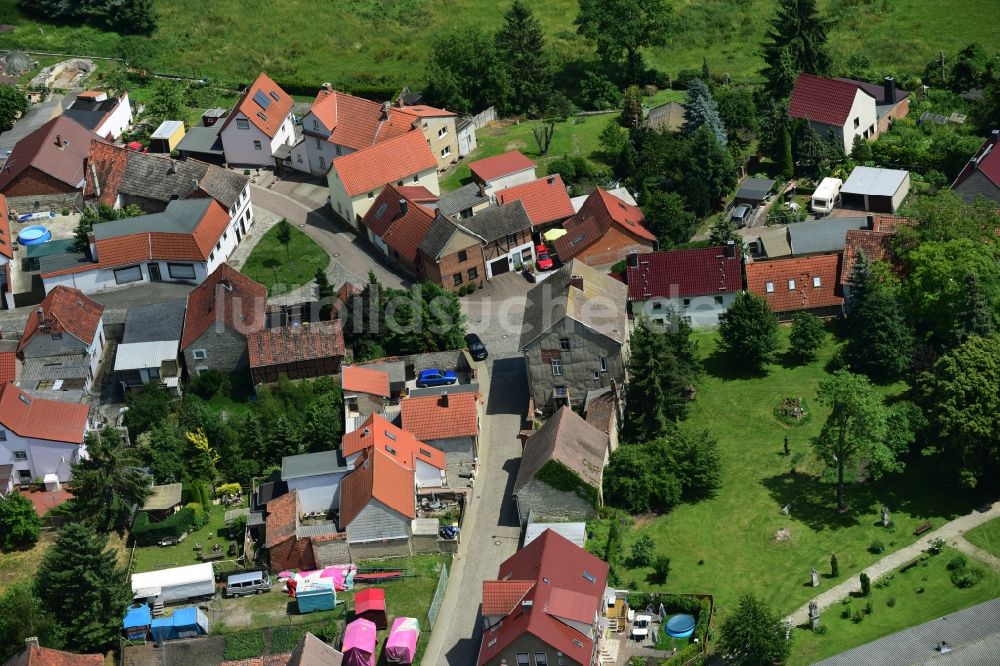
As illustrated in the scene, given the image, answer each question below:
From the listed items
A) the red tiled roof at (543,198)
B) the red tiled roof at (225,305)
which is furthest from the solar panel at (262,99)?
the red tiled roof at (225,305)

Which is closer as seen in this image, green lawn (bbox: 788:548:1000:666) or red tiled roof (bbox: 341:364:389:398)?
green lawn (bbox: 788:548:1000:666)

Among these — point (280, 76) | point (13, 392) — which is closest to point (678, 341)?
point (13, 392)

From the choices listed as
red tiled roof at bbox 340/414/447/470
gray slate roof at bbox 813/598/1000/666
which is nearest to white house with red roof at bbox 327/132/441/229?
red tiled roof at bbox 340/414/447/470

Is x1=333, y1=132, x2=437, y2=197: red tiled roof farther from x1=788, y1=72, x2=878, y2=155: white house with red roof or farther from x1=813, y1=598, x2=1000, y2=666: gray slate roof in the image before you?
x1=813, y1=598, x2=1000, y2=666: gray slate roof

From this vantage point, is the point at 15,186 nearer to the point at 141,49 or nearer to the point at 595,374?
the point at 141,49

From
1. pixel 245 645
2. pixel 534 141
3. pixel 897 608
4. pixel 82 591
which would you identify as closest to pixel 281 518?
pixel 245 645

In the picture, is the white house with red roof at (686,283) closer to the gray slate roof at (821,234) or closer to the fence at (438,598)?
the gray slate roof at (821,234)

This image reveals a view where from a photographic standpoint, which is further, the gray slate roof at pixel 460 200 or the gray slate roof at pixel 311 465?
the gray slate roof at pixel 460 200

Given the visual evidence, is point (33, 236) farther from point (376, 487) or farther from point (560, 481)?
point (560, 481)
